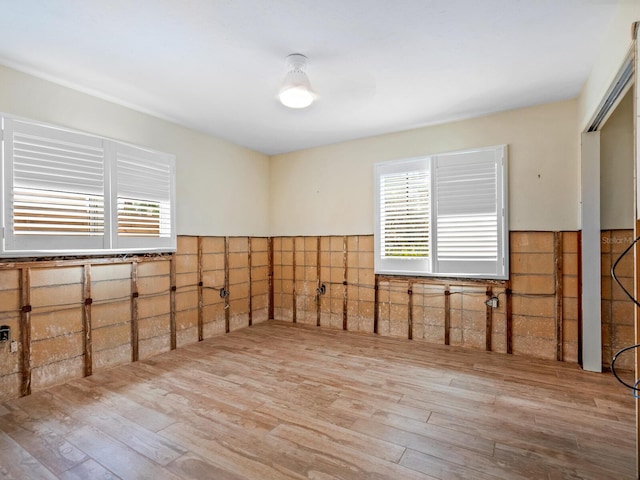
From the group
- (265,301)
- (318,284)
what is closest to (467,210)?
(318,284)

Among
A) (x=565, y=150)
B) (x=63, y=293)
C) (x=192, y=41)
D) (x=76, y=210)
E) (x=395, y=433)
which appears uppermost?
(x=192, y=41)

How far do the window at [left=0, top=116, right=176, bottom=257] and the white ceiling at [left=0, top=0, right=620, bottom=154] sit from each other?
53 cm

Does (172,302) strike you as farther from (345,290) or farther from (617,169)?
(617,169)

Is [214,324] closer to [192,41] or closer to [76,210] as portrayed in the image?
[76,210]

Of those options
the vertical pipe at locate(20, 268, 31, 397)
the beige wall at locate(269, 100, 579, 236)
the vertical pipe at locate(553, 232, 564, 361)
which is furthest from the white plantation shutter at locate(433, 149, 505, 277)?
the vertical pipe at locate(20, 268, 31, 397)

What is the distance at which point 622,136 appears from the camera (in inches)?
121

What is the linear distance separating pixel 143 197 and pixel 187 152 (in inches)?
34.6

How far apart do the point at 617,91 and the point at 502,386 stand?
240 centimetres

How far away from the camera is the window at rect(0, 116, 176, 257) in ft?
8.73

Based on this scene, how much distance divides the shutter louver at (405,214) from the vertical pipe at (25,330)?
144 inches

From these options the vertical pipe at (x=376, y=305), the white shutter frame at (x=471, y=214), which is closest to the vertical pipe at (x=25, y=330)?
the vertical pipe at (x=376, y=305)

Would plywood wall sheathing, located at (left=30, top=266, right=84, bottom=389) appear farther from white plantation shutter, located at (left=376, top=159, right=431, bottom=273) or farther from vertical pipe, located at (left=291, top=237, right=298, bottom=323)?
white plantation shutter, located at (left=376, top=159, right=431, bottom=273)

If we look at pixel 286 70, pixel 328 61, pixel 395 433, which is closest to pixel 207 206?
pixel 286 70

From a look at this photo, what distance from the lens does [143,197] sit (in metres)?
3.55
